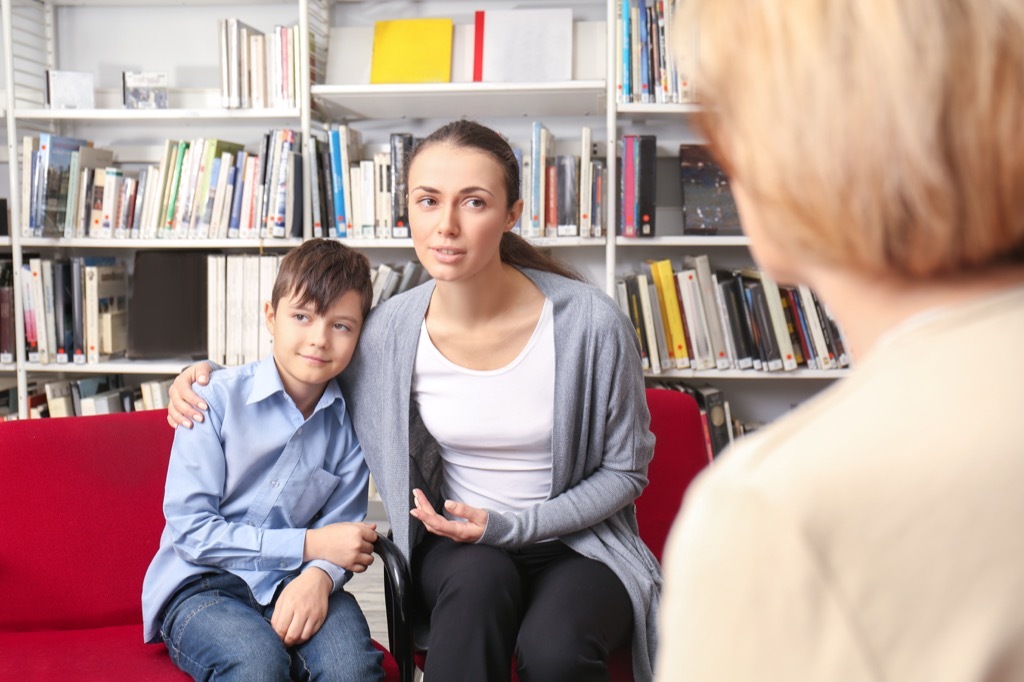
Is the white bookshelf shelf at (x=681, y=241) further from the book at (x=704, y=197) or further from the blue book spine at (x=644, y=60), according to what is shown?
the blue book spine at (x=644, y=60)

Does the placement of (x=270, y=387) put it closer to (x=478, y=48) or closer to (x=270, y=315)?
(x=270, y=315)

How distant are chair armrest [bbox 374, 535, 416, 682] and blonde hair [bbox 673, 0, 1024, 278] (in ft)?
3.82

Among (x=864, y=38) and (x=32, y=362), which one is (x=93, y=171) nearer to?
(x=32, y=362)

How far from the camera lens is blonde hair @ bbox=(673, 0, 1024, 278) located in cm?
41

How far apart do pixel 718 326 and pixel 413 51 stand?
4.48 ft

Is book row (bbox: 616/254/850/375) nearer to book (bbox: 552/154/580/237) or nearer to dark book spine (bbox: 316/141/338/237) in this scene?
book (bbox: 552/154/580/237)

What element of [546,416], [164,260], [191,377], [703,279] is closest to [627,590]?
[546,416]

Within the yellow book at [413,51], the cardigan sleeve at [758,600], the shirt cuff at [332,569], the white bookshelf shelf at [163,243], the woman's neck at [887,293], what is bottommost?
the shirt cuff at [332,569]

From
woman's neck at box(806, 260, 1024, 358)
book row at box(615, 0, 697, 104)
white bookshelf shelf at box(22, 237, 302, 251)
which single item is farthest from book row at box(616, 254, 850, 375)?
woman's neck at box(806, 260, 1024, 358)

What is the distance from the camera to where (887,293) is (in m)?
0.46

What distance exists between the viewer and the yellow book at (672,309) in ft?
10.1

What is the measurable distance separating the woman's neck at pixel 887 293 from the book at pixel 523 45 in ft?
9.26

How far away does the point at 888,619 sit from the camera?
1.32ft

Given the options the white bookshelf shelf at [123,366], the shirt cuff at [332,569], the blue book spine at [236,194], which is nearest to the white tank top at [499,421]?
the shirt cuff at [332,569]
